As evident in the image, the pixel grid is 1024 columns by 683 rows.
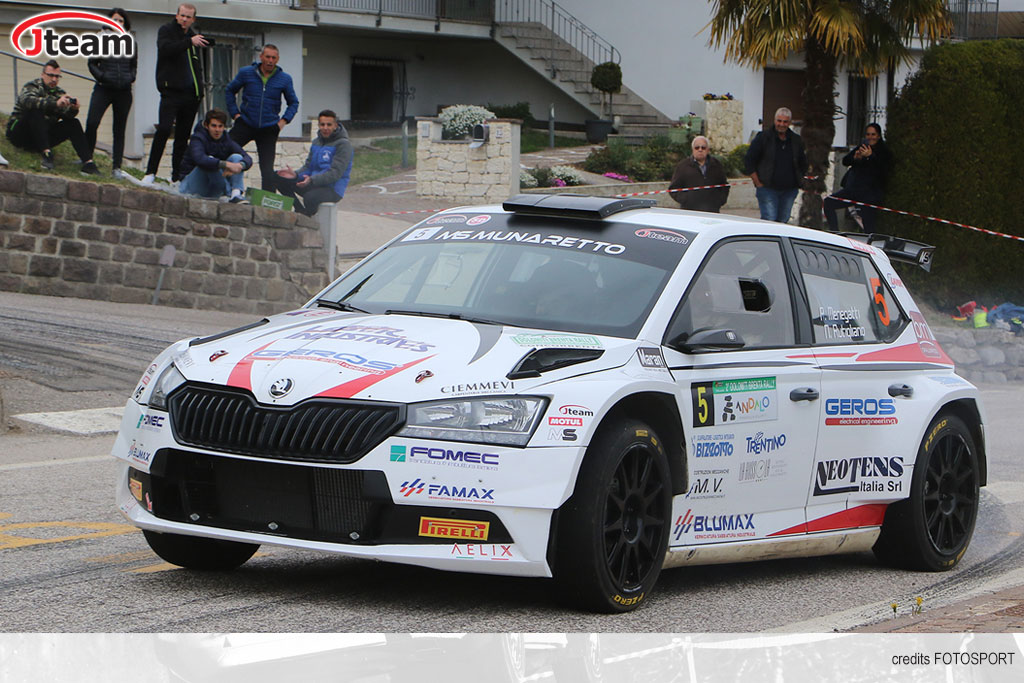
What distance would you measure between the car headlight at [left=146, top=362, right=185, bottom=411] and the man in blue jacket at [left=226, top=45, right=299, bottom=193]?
1175 cm

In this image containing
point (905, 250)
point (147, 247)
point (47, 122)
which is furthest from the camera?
point (47, 122)

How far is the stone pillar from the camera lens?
27406 millimetres

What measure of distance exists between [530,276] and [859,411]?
179 centimetres

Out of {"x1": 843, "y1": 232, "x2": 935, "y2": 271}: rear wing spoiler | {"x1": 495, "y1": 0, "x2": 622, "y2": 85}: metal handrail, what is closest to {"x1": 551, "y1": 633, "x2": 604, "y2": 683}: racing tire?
{"x1": 843, "y1": 232, "x2": 935, "y2": 271}: rear wing spoiler

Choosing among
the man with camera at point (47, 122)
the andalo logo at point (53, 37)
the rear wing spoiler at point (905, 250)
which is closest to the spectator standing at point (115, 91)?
the man with camera at point (47, 122)

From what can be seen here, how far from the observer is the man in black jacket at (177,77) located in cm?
1702

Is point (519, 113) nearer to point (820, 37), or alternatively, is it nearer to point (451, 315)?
point (820, 37)

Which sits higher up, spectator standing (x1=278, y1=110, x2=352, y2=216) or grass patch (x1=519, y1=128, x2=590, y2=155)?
grass patch (x1=519, y1=128, x2=590, y2=155)

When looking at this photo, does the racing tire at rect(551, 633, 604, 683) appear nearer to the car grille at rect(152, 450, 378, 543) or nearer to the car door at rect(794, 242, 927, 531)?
the car grille at rect(152, 450, 378, 543)

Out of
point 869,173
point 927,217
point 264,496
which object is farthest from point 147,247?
point 264,496

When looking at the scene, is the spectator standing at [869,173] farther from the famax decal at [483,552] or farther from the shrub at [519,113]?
→ the shrub at [519,113]

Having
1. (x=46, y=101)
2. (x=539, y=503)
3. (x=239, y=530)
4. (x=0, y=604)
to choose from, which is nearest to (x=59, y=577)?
(x=0, y=604)

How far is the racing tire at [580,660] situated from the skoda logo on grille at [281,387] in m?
1.35

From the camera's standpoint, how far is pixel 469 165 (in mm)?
27969
